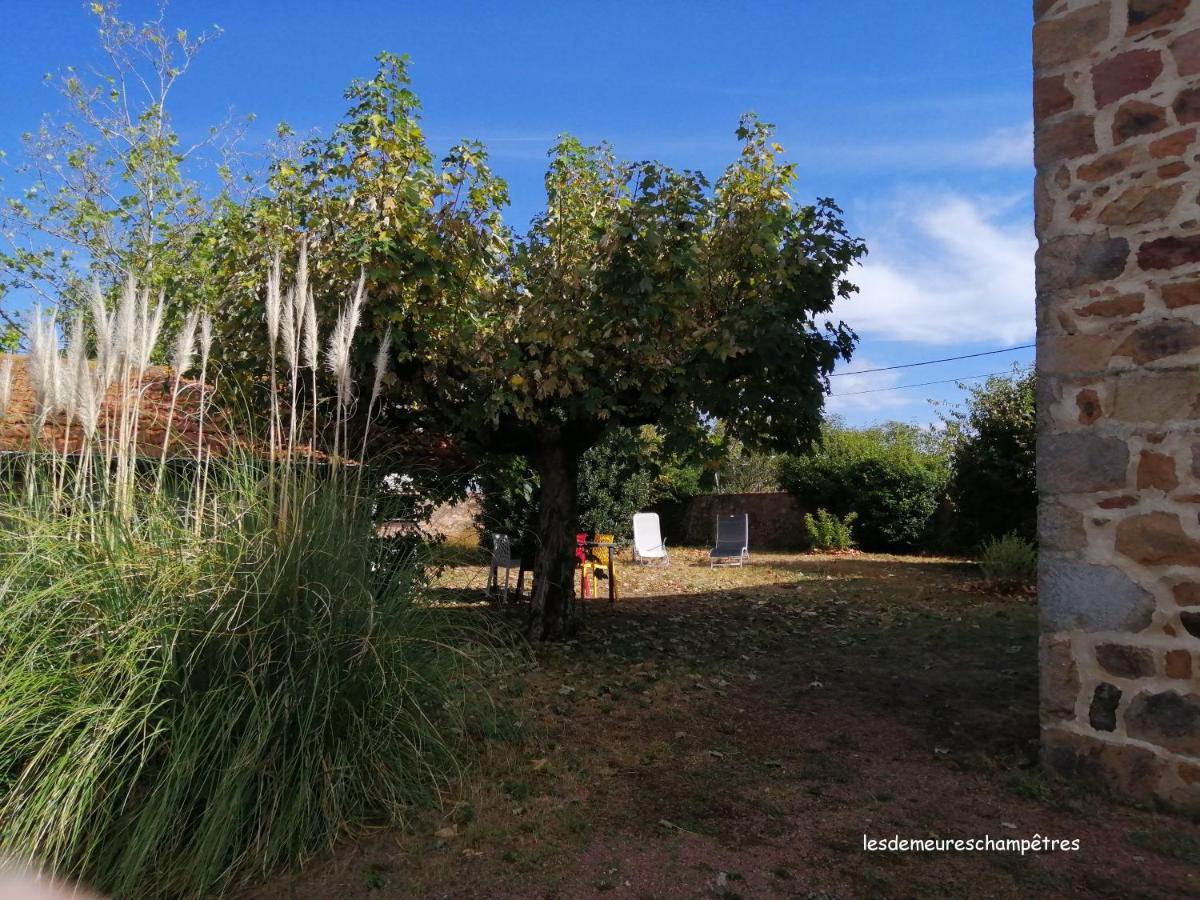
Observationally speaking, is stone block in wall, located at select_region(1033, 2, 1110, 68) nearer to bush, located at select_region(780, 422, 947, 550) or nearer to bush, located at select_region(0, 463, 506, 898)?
bush, located at select_region(0, 463, 506, 898)

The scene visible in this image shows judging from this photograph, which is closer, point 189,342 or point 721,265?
point 189,342

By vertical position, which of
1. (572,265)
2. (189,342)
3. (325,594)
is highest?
(572,265)

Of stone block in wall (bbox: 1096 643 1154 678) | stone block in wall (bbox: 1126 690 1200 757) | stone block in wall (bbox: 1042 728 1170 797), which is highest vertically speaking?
stone block in wall (bbox: 1096 643 1154 678)

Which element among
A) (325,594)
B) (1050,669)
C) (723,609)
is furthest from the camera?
(723,609)

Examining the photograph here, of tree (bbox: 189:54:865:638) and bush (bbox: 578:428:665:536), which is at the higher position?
tree (bbox: 189:54:865:638)

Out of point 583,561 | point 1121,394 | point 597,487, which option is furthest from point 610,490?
point 1121,394

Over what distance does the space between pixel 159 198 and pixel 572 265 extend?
41.3 ft

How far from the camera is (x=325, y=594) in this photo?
324cm

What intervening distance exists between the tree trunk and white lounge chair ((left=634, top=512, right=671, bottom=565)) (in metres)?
7.08

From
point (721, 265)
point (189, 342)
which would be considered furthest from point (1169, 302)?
point (189, 342)

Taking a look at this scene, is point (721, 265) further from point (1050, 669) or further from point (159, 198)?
point (159, 198)

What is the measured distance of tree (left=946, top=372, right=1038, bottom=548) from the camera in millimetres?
12664

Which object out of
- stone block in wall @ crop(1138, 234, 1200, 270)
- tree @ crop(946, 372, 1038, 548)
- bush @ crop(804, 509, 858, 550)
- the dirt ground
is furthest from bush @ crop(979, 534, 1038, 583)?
stone block in wall @ crop(1138, 234, 1200, 270)

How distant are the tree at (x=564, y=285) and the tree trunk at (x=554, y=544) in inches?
0.9
